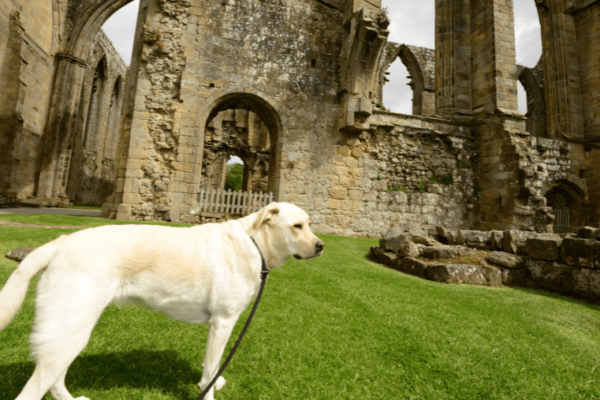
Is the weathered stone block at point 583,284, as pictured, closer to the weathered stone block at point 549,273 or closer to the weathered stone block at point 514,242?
the weathered stone block at point 549,273

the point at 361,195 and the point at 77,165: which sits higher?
the point at 77,165

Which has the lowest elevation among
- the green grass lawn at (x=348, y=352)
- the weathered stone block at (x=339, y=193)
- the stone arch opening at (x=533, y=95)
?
the green grass lawn at (x=348, y=352)

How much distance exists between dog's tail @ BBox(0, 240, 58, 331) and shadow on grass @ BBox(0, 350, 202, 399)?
1.93ft

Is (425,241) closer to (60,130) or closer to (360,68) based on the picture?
(360,68)

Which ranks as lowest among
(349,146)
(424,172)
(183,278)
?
(183,278)

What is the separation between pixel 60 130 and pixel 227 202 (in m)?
11.7

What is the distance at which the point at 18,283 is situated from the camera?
1182 millimetres

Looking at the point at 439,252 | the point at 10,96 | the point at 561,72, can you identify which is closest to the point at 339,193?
the point at 439,252

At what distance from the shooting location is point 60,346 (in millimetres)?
Answer: 1108

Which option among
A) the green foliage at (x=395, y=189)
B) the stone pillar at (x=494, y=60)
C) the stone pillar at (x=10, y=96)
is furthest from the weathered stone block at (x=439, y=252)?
the stone pillar at (x=10, y=96)

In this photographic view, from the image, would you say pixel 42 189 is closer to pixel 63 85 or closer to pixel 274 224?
pixel 63 85

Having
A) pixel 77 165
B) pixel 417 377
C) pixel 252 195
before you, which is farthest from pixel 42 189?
pixel 417 377

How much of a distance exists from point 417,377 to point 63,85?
769 inches

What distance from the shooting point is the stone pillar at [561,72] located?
13570mm
